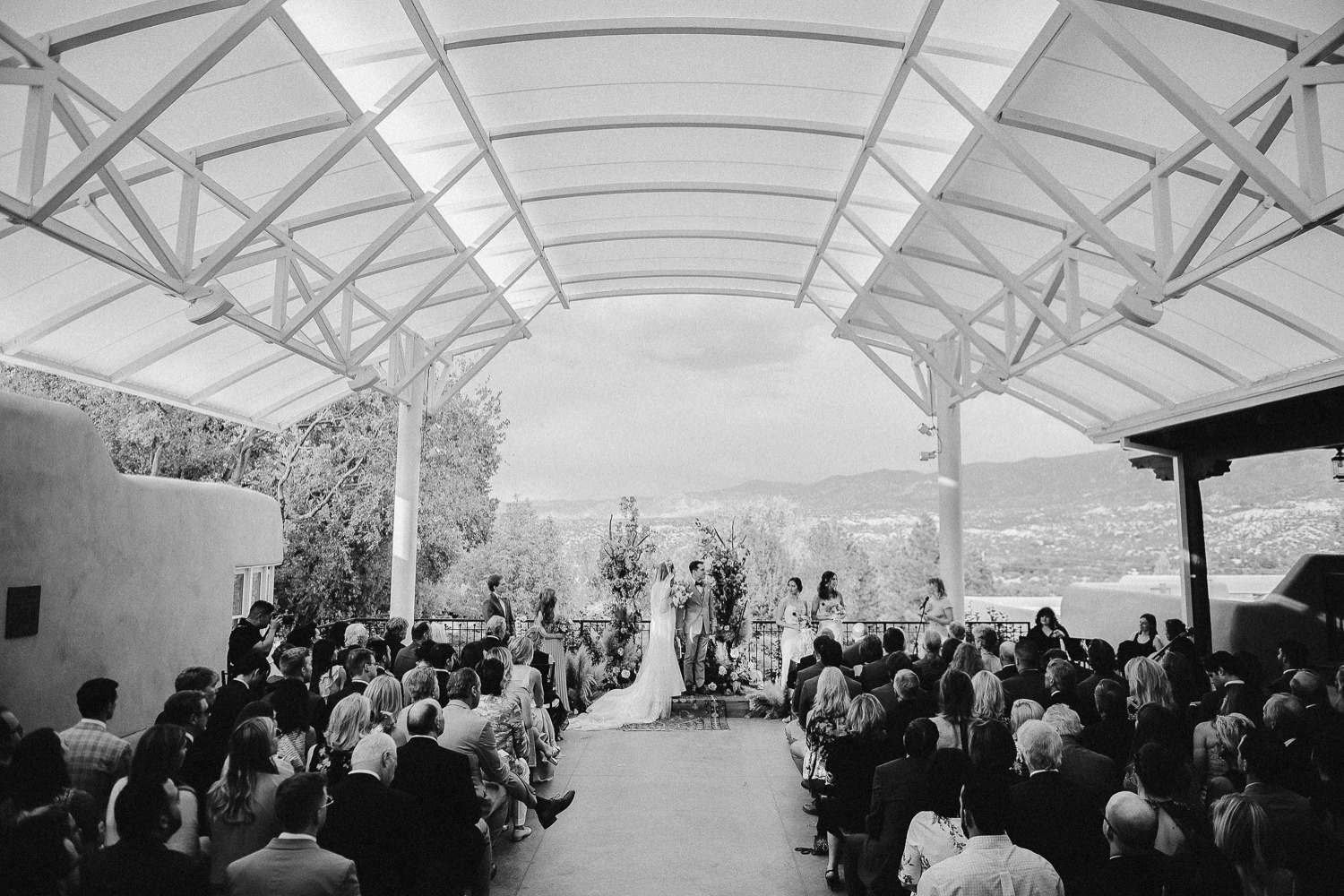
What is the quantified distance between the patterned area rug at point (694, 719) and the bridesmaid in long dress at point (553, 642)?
826mm

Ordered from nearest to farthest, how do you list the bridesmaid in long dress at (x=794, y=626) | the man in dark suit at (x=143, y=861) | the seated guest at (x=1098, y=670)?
the man in dark suit at (x=143, y=861) < the seated guest at (x=1098, y=670) < the bridesmaid in long dress at (x=794, y=626)

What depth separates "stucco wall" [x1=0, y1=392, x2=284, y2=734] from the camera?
5.96m

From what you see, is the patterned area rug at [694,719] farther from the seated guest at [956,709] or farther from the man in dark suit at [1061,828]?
the man in dark suit at [1061,828]

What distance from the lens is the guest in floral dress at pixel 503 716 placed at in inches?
209

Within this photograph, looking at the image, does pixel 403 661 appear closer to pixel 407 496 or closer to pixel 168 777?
pixel 168 777

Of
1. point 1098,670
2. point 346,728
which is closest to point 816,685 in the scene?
point 1098,670

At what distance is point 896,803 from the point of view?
379 cm

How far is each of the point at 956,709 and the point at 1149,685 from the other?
4.27ft

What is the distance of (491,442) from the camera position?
1058 inches

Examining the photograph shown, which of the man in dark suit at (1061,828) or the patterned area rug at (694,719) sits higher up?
the man in dark suit at (1061,828)

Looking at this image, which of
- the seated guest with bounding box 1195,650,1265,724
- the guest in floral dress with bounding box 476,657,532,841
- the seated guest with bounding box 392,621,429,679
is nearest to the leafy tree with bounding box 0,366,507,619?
the seated guest with bounding box 392,621,429,679

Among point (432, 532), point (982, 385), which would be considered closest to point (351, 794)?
point (982, 385)

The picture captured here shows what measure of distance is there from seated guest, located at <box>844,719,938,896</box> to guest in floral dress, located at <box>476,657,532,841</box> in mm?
2300

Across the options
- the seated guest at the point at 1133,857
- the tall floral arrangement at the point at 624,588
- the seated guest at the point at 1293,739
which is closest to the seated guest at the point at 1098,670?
the seated guest at the point at 1293,739
